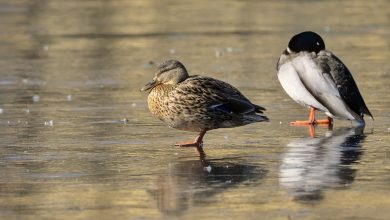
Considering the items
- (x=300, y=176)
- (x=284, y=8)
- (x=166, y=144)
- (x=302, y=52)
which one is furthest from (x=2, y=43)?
(x=300, y=176)

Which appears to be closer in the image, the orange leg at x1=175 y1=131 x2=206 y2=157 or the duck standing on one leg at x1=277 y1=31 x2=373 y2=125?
the orange leg at x1=175 y1=131 x2=206 y2=157

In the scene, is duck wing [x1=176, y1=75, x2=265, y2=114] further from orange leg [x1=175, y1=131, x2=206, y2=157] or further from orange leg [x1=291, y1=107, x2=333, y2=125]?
orange leg [x1=291, y1=107, x2=333, y2=125]

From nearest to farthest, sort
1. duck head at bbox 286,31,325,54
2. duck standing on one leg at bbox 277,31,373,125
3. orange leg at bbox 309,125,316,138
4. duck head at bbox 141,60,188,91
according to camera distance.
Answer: duck head at bbox 141,60,188,91
orange leg at bbox 309,125,316,138
duck standing on one leg at bbox 277,31,373,125
duck head at bbox 286,31,325,54

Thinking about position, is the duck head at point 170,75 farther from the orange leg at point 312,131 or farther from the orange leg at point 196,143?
the orange leg at point 312,131

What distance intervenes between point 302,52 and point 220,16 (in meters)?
13.6

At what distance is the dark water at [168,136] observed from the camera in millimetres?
8453

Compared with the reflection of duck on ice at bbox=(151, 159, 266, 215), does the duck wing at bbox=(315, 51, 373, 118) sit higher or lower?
lower

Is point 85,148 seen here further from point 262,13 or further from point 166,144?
point 262,13

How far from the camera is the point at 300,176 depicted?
31.0 feet

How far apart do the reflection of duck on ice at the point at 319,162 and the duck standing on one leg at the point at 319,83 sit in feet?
1.00

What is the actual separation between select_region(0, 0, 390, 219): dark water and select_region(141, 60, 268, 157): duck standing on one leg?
219 millimetres

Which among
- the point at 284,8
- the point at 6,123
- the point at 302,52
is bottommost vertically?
the point at 284,8

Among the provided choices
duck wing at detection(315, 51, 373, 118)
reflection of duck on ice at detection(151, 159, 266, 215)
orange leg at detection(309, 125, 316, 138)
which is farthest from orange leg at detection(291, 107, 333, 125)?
reflection of duck on ice at detection(151, 159, 266, 215)

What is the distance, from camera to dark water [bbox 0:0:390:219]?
8.45 m
